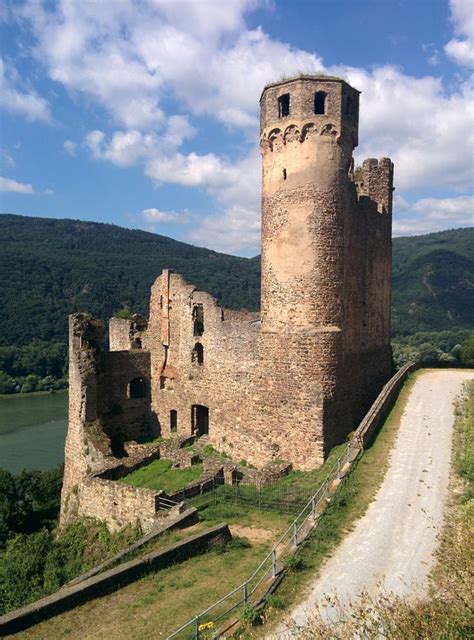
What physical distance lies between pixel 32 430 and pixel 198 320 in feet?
110

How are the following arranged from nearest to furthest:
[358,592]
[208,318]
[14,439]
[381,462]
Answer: [358,592]
[381,462]
[208,318]
[14,439]

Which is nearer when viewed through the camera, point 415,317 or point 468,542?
point 468,542

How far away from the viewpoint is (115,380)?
76.3 ft

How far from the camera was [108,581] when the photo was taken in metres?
10.6

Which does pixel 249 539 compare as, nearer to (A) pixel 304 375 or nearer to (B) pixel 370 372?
(A) pixel 304 375

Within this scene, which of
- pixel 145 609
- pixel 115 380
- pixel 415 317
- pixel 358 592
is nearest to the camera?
pixel 358 592

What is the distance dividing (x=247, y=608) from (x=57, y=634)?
11.7ft

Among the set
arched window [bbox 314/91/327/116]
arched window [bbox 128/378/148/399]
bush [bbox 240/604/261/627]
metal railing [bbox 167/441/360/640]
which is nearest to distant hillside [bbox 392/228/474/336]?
arched window [bbox 128/378/148/399]

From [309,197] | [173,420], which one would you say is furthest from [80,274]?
[309,197]

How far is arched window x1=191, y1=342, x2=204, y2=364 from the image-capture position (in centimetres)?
2233

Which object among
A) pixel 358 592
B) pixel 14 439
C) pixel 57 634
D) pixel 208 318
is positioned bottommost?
pixel 14 439

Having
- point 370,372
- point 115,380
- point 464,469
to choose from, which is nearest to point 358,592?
point 464,469

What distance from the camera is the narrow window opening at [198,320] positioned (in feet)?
73.7

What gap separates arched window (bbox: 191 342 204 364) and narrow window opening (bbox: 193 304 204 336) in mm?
516
